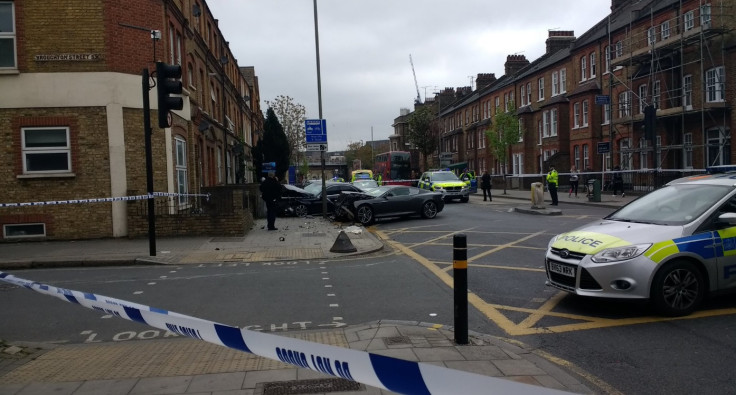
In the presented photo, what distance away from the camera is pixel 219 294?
316 inches

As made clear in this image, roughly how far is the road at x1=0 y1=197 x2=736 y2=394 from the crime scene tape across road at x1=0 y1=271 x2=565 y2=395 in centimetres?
239

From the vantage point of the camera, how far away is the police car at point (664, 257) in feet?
19.8

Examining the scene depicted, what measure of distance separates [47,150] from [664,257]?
14214 millimetres

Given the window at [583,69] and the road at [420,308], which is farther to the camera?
the window at [583,69]

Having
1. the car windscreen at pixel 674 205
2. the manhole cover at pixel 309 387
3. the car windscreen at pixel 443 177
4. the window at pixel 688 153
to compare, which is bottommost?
the manhole cover at pixel 309 387

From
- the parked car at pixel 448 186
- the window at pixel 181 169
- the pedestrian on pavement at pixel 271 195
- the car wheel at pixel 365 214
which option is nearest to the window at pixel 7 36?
the window at pixel 181 169

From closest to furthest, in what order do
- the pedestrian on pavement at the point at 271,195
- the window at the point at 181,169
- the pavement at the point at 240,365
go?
the pavement at the point at 240,365
the pedestrian on pavement at the point at 271,195
the window at the point at 181,169

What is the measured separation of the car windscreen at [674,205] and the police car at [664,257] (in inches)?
0.6

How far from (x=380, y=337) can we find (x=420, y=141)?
197ft

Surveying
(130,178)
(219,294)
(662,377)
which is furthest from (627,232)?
(130,178)

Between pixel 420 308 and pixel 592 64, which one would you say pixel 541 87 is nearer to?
pixel 592 64

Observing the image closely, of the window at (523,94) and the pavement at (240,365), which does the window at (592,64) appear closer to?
the window at (523,94)

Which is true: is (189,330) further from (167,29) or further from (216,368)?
(167,29)

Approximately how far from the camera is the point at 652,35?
29.0 m
